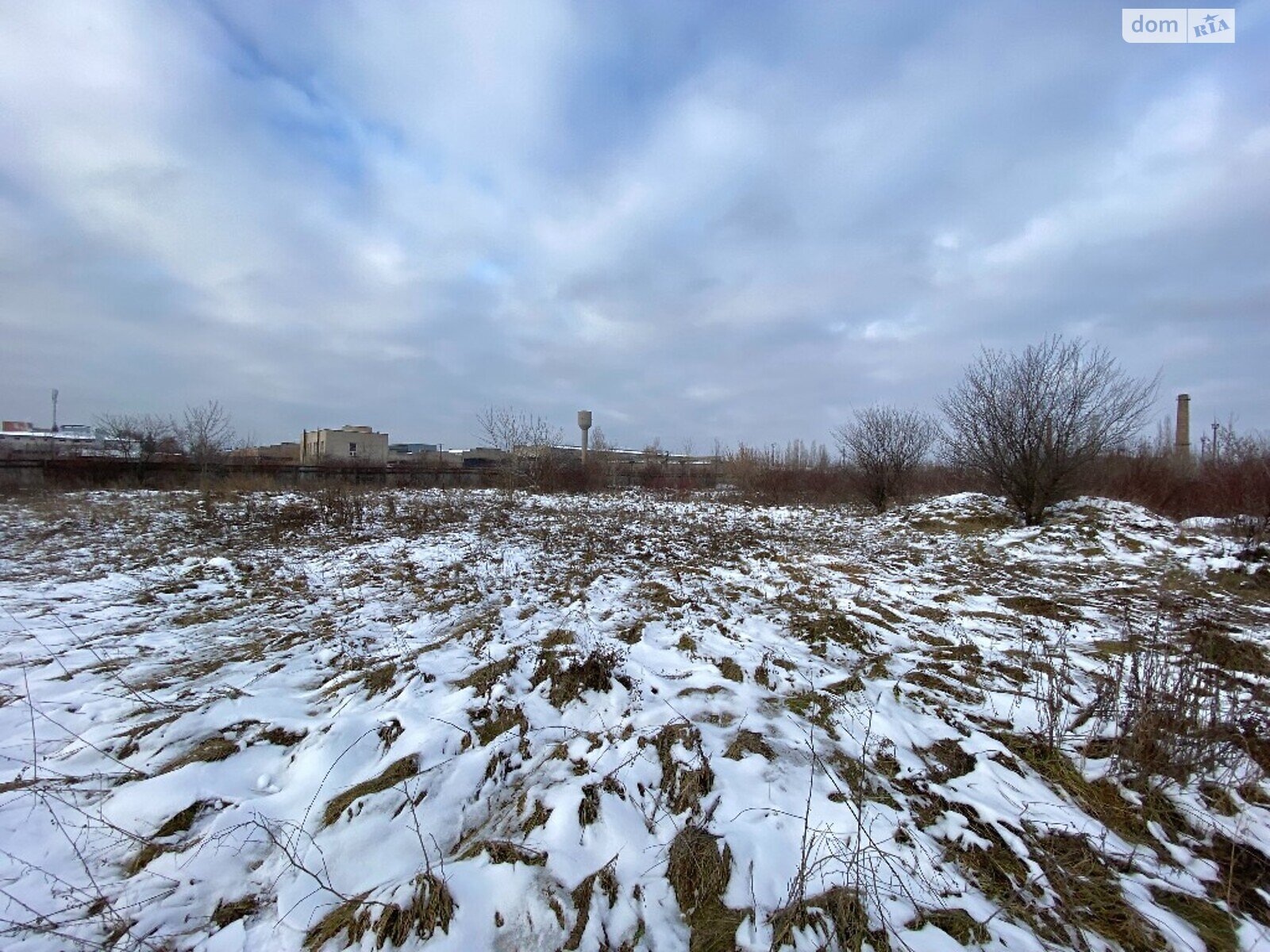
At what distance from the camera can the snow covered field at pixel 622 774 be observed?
198cm

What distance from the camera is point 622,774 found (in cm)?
276

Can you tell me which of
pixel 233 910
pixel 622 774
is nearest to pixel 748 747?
pixel 622 774

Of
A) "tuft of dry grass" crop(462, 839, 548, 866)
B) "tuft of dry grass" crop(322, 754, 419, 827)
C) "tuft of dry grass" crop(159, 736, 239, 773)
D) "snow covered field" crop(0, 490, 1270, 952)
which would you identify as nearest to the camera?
"snow covered field" crop(0, 490, 1270, 952)

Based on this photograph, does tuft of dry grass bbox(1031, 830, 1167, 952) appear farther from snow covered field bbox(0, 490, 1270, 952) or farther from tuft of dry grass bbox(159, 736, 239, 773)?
tuft of dry grass bbox(159, 736, 239, 773)

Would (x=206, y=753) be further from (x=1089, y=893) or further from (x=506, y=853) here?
(x=1089, y=893)

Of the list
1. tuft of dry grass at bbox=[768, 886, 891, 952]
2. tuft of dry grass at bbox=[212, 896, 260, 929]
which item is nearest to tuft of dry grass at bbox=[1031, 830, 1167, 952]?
tuft of dry grass at bbox=[768, 886, 891, 952]

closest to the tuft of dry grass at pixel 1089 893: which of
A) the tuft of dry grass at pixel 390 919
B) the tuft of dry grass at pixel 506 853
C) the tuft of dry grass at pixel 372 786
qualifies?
the tuft of dry grass at pixel 506 853

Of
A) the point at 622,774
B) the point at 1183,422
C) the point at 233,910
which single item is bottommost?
the point at 233,910

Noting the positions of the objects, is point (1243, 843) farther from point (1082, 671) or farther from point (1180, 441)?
point (1180, 441)

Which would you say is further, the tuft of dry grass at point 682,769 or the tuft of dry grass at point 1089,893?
the tuft of dry grass at point 682,769

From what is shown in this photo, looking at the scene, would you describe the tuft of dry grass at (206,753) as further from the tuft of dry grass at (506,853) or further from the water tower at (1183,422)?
the water tower at (1183,422)

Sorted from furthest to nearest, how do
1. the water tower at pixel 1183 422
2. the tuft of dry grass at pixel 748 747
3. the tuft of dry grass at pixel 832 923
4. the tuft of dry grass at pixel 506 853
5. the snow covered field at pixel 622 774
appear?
the water tower at pixel 1183 422 → the tuft of dry grass at pixel 748 747 → the tuft of dry grass at pixel 506 853 → the snow covered field at pixel 622 774 → the tuft of dry grass at pixel 832 923

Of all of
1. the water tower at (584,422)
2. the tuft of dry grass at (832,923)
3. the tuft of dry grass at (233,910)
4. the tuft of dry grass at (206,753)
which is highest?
the water tower at (584,422)

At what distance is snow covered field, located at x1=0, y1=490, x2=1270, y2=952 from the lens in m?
1.98
